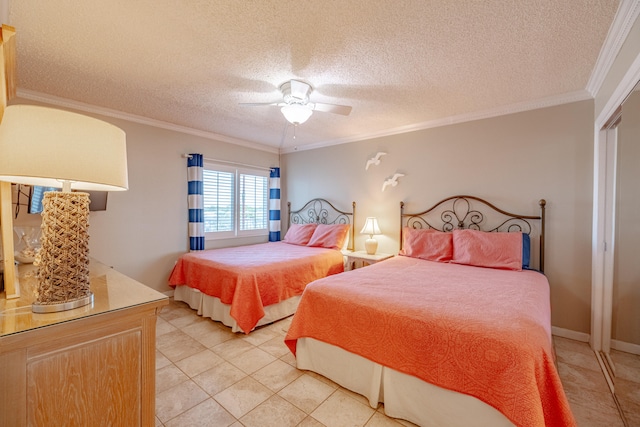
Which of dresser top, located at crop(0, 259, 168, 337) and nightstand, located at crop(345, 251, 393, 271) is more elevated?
dresser top, located at crop(0, 259, 168, 337)

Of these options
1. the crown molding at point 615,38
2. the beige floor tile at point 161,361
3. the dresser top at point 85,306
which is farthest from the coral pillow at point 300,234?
the crown molding at point 615,38

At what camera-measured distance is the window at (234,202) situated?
430 cm

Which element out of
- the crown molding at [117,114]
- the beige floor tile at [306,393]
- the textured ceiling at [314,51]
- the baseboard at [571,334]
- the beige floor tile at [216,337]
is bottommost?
the beige floor tile at [306,393]

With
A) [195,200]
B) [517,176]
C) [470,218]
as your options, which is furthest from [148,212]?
[517,176]

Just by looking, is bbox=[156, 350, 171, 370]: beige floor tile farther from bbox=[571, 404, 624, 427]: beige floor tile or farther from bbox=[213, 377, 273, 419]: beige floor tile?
bbox=[571, 404, 624, 427]: beige floor tile

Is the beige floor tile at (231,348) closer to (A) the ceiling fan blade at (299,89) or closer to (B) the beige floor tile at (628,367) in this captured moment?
(A) the ceiling fan blade at (299,89)

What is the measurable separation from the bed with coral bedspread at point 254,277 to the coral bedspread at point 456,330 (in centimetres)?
78

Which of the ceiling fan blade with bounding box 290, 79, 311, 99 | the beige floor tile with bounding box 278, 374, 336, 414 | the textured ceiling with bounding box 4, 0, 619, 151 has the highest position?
the textured ceiling with bounding box 4, 0, 619, 151

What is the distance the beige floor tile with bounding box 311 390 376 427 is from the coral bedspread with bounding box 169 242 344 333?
1.17m

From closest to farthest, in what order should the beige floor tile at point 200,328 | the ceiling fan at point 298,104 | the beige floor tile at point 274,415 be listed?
the beige floor tile at point 274,415, the ceiling fan at point 298,104, the beige floor tile at point 200,328

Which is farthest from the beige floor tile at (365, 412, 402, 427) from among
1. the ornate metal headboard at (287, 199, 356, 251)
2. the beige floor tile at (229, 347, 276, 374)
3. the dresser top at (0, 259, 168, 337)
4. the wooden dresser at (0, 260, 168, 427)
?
the ornate metal headboard at (287, 199, 356, 251)

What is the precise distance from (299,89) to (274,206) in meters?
2.93

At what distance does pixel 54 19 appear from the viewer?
171cm

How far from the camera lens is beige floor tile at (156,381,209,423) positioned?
5.71 ft
